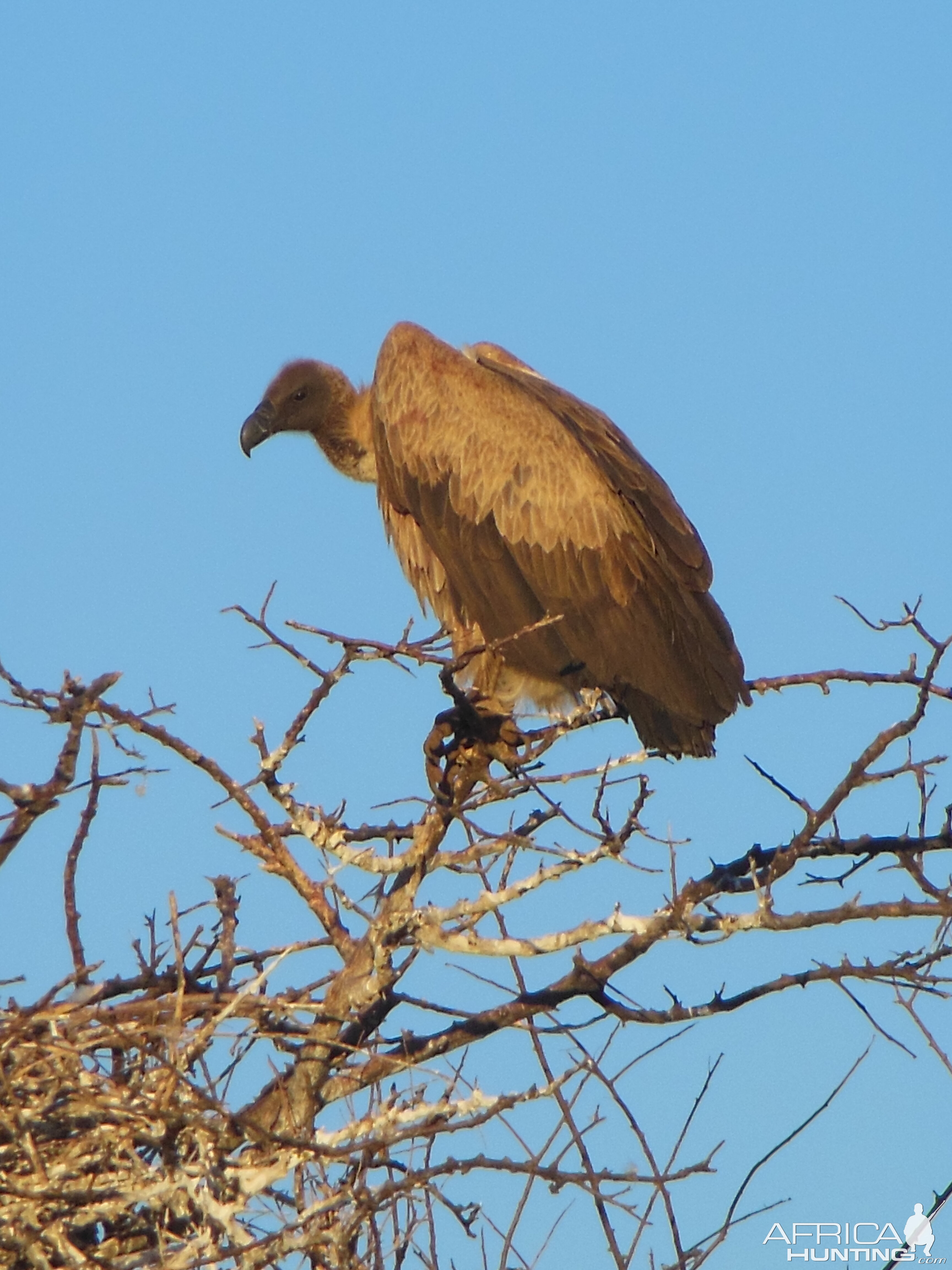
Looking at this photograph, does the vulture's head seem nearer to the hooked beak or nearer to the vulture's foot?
the hooked beak

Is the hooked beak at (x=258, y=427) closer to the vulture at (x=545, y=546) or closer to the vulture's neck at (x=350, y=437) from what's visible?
the vulture's neck at (x=350, y=437)

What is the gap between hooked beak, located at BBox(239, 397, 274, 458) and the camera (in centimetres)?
889

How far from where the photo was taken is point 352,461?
8828 mm

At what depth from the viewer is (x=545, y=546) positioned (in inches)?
300

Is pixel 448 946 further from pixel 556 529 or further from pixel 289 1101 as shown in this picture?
pixel 556 529

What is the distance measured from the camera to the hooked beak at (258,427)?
8891 millimetres

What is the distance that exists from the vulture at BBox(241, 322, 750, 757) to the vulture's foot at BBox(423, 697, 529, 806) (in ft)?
1.44

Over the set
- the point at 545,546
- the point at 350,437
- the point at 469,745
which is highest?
the point at 350,437

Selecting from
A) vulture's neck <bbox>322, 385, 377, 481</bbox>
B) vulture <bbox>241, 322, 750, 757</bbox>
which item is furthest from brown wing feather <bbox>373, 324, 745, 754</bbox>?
vulture's neck <bbox>322, 385, 377, 481</bbox>

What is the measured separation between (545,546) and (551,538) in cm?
5

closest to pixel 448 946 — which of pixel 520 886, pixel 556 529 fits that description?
pixel 520 886

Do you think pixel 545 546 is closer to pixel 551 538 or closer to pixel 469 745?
pixel 551 538

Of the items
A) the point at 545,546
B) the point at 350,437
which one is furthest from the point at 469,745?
the point at 350,437

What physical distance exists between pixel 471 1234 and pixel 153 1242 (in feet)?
2.96
